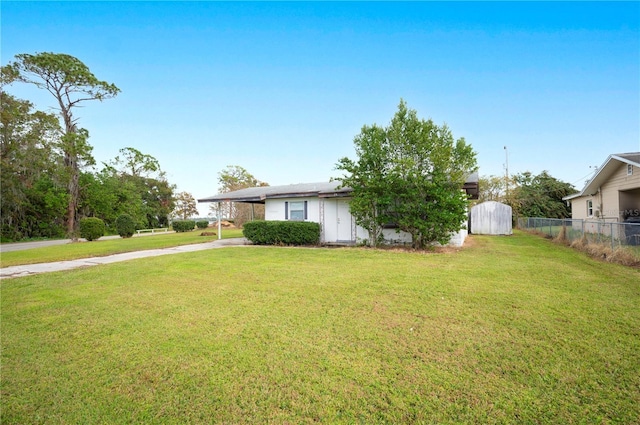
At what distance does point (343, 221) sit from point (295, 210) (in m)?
2.47

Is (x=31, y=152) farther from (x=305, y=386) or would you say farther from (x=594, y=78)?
(x=594, y=78)

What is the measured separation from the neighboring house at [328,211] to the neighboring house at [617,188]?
5.86 metres

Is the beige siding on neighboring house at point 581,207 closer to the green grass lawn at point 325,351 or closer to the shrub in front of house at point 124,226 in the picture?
the green grass lawn at point 325,351

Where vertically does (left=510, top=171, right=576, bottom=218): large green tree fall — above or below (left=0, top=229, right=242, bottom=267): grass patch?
above

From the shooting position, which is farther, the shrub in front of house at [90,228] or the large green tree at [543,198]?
the large green tree at [543,198]

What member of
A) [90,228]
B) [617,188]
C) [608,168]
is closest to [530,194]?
[608,168]

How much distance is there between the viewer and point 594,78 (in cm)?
1271

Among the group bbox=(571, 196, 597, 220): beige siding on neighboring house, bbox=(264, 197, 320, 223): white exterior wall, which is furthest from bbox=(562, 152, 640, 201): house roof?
bbox=(264, 197, 320, 223): white exterior wall

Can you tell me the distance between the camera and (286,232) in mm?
12625

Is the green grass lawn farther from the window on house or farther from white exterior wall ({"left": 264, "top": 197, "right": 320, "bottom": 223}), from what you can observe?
the window on house

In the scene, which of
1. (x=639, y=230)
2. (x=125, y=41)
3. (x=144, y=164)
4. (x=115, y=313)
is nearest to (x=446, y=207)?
(x=639, y=230)

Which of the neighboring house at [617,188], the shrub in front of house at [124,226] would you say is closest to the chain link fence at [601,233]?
the neighboring house at [617,188]

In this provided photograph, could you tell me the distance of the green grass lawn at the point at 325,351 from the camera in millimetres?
2166

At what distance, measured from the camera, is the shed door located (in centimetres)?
1281
